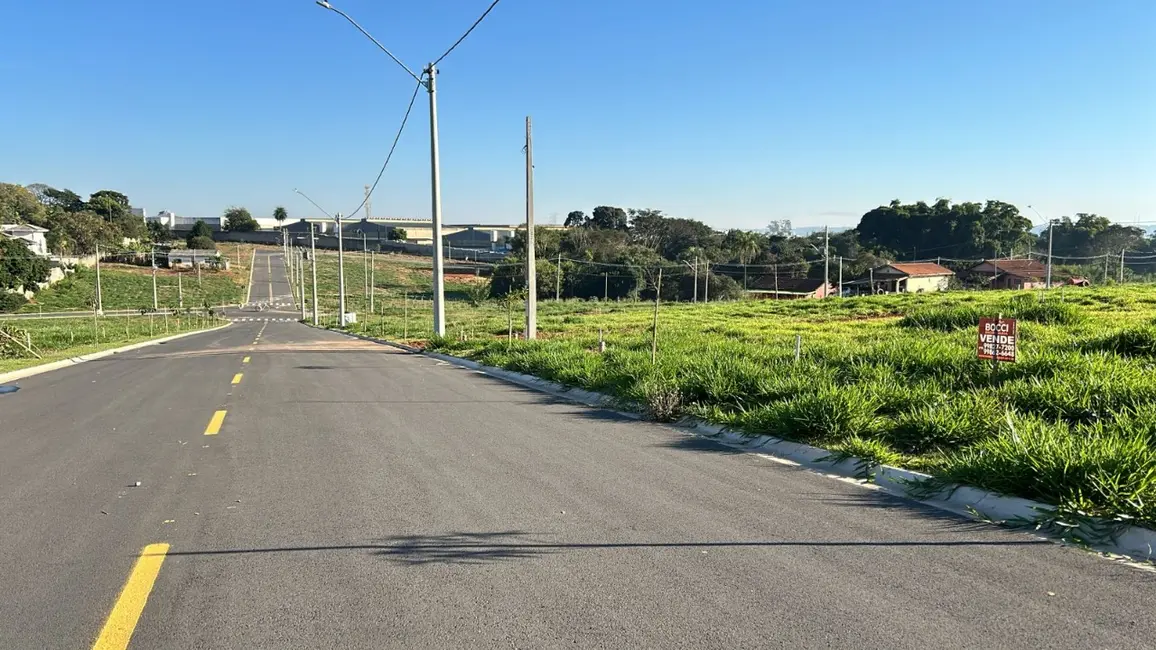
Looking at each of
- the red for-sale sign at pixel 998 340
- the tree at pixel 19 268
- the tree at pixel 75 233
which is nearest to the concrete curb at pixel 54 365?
the red for-sale sign at pixel 998 340

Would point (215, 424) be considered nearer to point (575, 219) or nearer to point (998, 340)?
point (998, 340)

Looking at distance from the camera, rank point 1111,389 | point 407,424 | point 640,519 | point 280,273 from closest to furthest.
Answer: point 640,519
point 1111,389
point 407,424
point 280,273

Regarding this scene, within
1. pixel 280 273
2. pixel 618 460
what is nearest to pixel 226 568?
pixel 618 460

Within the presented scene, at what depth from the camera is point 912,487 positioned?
5.85 meters

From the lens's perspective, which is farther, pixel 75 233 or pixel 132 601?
pixel 75 233

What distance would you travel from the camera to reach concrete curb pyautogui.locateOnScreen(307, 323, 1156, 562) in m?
4.54

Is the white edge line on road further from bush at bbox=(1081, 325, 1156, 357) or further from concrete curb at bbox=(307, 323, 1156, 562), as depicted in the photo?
concrete curb at bbox=(307, 323, 1156, 562)

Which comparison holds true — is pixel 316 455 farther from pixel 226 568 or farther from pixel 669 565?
pixel 669 565

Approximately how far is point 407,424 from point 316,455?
6.16 feet

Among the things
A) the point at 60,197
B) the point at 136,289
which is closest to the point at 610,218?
the point at 136,289

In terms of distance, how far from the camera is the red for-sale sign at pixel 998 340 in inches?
324

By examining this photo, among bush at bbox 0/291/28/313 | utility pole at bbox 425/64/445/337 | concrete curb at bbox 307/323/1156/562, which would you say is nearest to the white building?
bush at bbox 0/291/28/313

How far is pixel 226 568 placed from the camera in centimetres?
434

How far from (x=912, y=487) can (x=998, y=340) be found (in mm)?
3364
